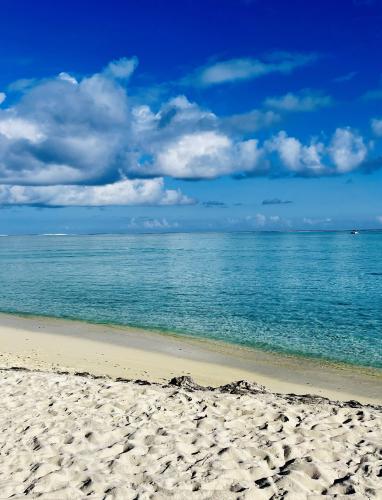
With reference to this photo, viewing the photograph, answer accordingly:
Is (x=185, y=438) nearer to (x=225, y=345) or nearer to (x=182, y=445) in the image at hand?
(x=182, y=445)

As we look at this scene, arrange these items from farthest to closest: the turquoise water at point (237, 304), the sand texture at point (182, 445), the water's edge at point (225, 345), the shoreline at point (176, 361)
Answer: the turquoise water at point (237, 304)
the water's edge at point (225, 345)
the shoreline at point (176, 361)
the sand texture at point (182, 445)

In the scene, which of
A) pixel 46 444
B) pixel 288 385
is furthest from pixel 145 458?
pixel 288 385

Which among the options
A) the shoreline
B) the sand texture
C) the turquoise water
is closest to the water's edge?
the shoreline

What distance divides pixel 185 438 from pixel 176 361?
398 inches

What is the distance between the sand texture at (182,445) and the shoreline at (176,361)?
12.8ft

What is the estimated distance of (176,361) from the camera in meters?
19.6

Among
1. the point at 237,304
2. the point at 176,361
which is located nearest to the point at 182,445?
the point at 176,361

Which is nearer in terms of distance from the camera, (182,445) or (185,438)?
(182,445)

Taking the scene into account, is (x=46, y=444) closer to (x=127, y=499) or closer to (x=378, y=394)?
(x=127, y=499)

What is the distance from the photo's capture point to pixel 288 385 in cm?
1636

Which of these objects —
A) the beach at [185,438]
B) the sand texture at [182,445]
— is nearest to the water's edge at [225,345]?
the beach at [185,438]

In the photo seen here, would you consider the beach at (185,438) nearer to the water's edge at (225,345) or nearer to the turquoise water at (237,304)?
the water's edge at (225,345)

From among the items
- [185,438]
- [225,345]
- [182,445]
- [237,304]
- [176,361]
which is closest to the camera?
[182,445]

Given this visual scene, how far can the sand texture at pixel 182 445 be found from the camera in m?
7.61
